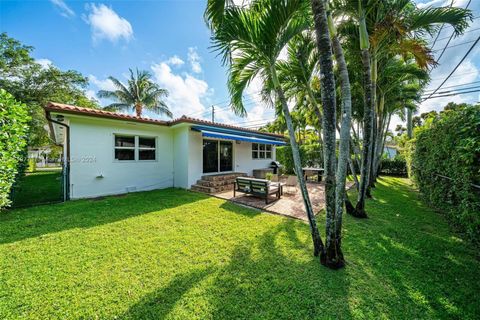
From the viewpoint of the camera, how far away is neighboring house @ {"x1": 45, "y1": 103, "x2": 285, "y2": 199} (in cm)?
964

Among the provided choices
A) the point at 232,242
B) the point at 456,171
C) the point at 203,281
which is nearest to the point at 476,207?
the point at 456,171

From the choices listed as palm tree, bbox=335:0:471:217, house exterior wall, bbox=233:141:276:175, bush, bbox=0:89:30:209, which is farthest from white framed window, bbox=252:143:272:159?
bush, bbox=0:89:30:209

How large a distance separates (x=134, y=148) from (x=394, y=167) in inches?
1090

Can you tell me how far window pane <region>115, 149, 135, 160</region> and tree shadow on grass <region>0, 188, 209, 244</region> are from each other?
2691 mm

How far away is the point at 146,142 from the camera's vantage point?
12500 millimetres

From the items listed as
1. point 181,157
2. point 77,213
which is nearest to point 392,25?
point 181,157

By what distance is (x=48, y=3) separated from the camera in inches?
355

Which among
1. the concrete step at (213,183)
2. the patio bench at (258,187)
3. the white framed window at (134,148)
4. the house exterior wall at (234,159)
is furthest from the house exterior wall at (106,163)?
the patio bench at (258,187)

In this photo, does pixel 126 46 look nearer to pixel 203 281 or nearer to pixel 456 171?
pixel 203 281

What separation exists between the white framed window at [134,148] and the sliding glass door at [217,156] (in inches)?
143

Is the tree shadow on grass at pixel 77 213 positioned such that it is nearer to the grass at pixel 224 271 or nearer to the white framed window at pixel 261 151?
the grass at pixel 224 271

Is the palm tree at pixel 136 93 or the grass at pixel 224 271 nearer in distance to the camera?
the grass at pixel 224 271

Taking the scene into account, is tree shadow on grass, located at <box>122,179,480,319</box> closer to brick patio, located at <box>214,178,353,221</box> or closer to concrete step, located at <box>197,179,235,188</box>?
brick patio, located at <box>214,178,353,221</box>

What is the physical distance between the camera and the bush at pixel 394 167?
20984mm
